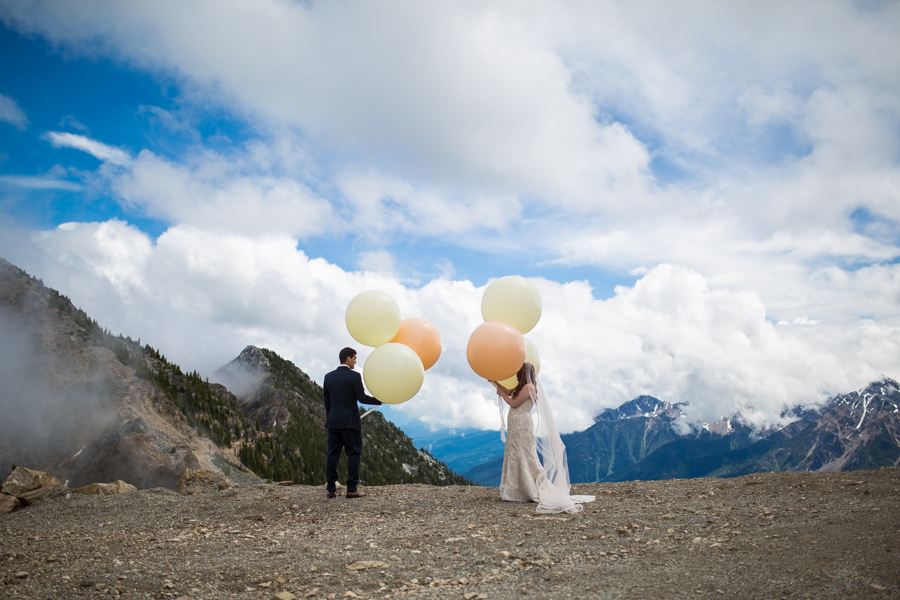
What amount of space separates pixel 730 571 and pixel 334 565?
4.71 metres

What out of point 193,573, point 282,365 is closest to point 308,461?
point 282,365

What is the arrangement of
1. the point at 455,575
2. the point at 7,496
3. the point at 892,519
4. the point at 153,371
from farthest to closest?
the point at 153,371 → the point at 7,496 → the point at 892,519 → the point at 455,575

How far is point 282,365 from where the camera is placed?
58094mm

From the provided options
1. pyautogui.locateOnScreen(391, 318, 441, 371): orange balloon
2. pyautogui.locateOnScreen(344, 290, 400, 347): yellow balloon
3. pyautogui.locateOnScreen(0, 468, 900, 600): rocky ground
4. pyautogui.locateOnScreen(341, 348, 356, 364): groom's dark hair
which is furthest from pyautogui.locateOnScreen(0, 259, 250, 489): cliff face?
pyautogui.locateOnScreen(391, 318, 441, 371): orange balloon

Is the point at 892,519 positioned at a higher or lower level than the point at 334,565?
higher

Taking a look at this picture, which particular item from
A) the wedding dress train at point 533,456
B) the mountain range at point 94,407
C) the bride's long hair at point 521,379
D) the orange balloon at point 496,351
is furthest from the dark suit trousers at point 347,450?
the mountain range at point 94,407

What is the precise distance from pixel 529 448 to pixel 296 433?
37.3 m

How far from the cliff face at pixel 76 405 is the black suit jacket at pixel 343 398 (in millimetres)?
10311

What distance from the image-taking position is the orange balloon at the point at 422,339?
11.3m

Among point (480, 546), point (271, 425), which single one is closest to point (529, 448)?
point (480, 546)

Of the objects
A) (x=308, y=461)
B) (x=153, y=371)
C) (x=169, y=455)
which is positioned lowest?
(x=308, y=461)

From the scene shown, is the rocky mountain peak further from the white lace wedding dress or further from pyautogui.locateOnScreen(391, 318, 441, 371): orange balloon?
the white lace wedding dress

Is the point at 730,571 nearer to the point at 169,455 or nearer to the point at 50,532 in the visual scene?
the point at 50,532

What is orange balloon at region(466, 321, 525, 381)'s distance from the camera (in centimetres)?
966
